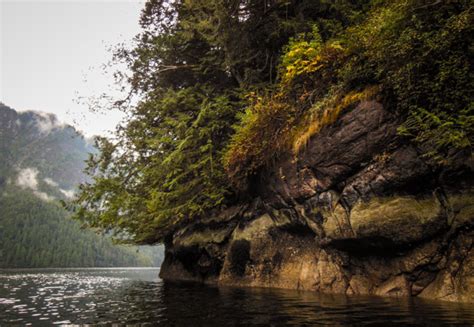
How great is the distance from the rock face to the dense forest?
22.0 inches

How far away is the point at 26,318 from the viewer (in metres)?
7.12

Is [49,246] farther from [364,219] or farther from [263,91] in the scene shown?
[364,219]

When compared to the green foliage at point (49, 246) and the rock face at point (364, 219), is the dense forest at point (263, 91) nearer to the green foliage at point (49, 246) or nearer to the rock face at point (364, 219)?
the rock face at point (364, 219)

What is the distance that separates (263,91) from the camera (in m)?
16.2

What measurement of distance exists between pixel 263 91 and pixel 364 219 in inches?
337

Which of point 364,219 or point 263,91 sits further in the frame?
point 263,91

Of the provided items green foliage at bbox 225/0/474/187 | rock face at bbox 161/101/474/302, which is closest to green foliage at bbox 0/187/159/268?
rock face at bbox 161/101/474/302

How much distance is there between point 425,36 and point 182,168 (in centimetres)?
1110

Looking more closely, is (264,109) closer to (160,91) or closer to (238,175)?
(238,175)

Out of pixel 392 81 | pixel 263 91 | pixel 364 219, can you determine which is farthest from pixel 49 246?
pixel 392 81

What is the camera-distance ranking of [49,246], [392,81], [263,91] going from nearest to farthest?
[392,81] → [263,91] → [49,246]

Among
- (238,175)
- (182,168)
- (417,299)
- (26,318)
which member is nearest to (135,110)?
(182,168)

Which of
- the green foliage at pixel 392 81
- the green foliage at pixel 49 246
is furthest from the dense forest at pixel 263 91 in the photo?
the green foliage at pixel 49 246

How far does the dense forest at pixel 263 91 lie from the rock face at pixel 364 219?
22.0 inches
